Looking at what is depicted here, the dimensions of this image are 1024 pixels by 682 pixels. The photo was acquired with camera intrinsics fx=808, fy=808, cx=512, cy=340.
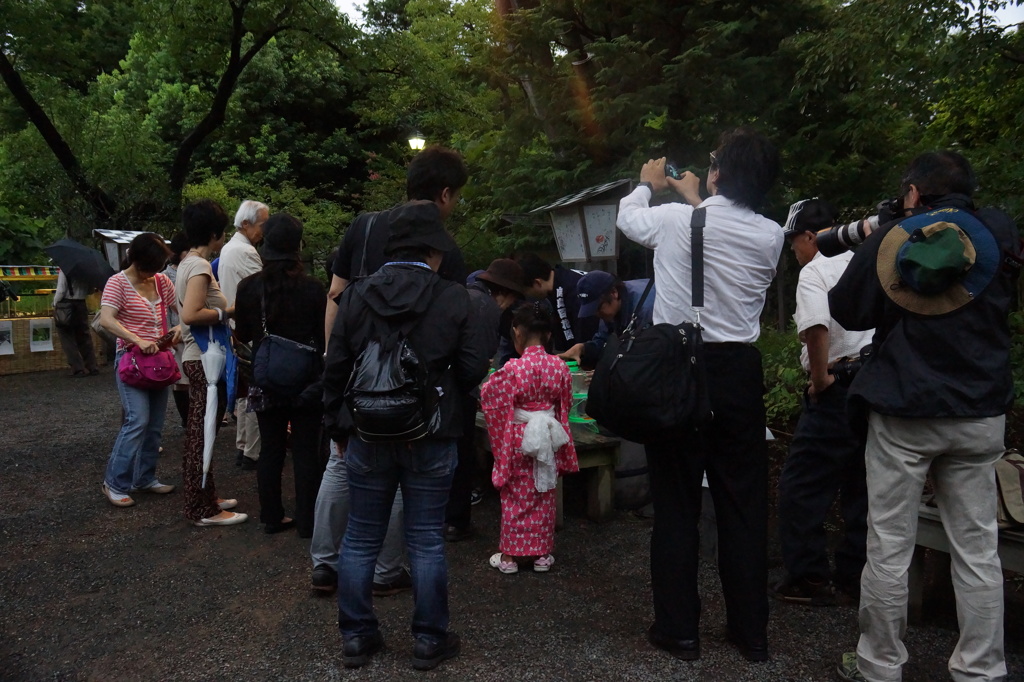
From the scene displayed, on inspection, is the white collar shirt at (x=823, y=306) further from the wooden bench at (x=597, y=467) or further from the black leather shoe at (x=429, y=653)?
the black leather shoe at (x=429, y=653)

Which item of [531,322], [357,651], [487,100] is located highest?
[487,100]

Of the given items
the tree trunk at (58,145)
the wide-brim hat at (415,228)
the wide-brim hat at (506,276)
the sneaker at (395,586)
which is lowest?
the sneaker at (395,586)

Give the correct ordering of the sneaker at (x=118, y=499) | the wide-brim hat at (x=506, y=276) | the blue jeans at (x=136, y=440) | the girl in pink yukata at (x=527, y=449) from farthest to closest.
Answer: the sneaker at (x=118, y=499) → the blue jeans at (x=136, y=440) → the wide-brim hat at (x=506, y=276) → the girl in pink yukata at (x=527, y=449)

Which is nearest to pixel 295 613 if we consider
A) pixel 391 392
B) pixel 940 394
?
pixel 391 392

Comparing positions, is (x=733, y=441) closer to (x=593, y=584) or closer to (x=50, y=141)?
(x=593, y=584)

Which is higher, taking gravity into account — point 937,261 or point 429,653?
point 937,261

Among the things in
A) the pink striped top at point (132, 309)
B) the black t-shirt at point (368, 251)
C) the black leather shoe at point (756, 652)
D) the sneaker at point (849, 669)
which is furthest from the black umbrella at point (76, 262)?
the sneaker at point (849, 669)

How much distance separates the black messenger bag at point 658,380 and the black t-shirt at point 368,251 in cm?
93

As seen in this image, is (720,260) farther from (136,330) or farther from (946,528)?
(136,330)

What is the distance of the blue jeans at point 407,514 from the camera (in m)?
3.05

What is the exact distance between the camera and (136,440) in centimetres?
546

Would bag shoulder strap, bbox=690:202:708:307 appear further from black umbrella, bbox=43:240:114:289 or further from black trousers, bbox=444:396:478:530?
black umbrella, bbox=43:240:114:289

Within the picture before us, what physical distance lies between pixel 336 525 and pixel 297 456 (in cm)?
84

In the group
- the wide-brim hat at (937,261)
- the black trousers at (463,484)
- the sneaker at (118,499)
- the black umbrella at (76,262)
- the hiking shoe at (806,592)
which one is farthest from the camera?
the black umbrella at (76,262)
